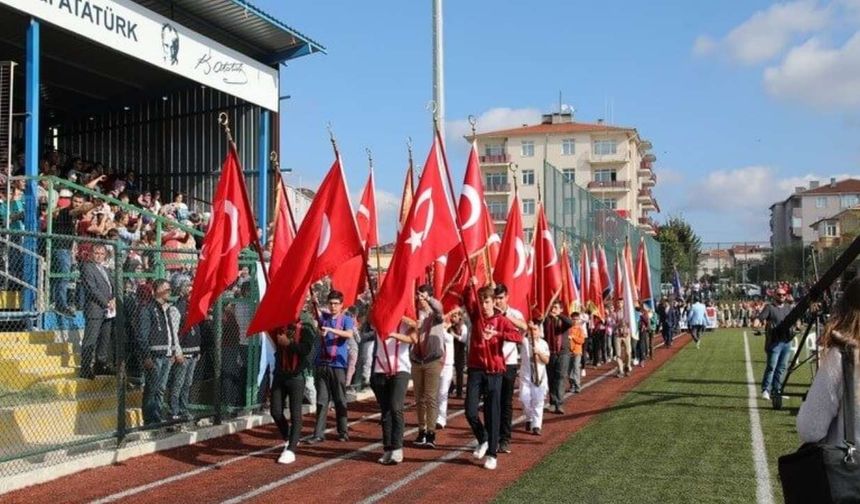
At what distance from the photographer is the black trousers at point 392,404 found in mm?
11258

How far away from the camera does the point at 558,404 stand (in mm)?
16500

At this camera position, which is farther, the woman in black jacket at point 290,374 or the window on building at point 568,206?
the window on building at point 568,206

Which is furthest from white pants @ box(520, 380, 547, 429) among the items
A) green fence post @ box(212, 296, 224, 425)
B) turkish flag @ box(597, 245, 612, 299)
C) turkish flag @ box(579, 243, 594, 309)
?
turkish flag @ box(597, 245, 612, 299)

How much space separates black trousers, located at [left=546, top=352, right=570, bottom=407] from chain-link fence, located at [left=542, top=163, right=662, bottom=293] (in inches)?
351

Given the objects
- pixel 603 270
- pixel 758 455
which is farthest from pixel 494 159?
pixel 758 455

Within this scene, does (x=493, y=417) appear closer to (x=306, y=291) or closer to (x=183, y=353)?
(x=306, y=291)

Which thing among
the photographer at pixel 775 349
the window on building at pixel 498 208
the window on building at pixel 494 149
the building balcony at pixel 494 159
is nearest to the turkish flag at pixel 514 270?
the photographer at pixel 775 349

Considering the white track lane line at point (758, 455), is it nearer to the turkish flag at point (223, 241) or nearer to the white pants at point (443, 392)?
the white pants at point (443, 392)

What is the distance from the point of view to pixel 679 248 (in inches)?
3659

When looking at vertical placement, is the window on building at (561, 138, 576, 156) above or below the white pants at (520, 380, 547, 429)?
above

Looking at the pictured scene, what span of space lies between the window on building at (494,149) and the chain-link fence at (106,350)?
291ft

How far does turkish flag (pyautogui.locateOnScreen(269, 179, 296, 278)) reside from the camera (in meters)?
12.8

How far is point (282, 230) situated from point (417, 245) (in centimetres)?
266

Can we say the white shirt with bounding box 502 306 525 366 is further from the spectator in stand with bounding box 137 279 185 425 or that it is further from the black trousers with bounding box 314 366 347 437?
the spectator in stand with bounding box 137 279 185 425
